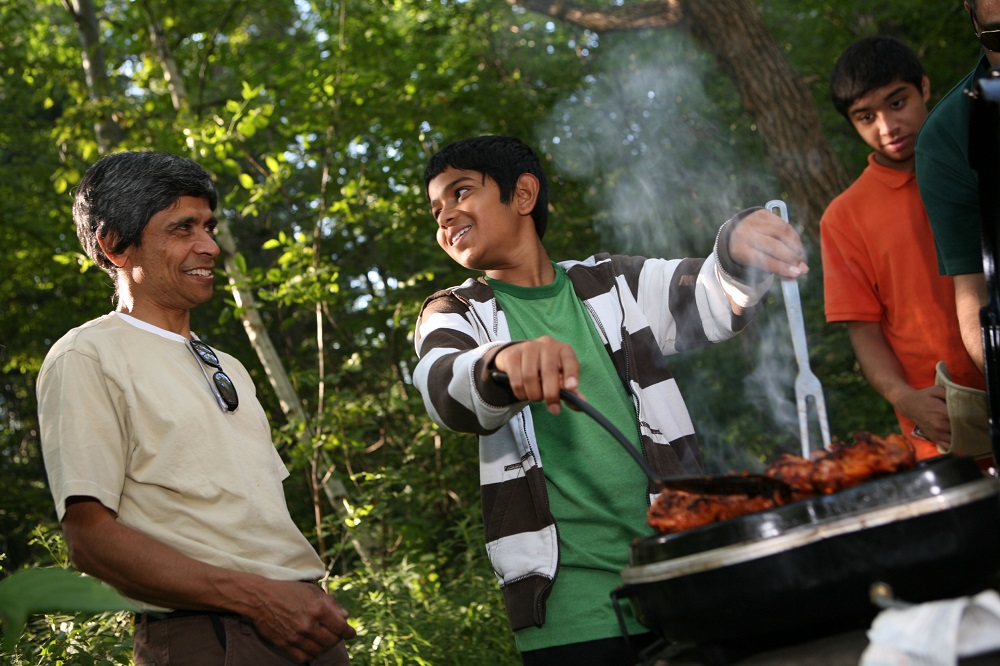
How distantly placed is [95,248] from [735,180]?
8.77 m

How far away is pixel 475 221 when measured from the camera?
252cm

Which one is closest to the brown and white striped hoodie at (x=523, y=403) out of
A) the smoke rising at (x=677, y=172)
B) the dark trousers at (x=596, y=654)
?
the dark trousers at (x=596, y=654)

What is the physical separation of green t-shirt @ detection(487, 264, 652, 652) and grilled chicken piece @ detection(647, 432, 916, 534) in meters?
0.56

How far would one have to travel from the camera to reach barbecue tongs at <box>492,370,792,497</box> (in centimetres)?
142

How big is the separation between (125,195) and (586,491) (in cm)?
148

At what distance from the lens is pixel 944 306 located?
9.48 feet

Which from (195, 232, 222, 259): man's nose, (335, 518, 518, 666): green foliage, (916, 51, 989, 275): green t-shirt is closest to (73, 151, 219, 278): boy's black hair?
(195, 232, 222, 259): man's nose

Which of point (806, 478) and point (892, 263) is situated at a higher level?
point (892, 263)

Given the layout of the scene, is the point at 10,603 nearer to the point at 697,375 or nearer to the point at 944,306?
the point at 944,306

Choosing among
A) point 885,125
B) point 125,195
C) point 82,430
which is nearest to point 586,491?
point 82,430

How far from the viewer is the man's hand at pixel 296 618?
84.0 inches

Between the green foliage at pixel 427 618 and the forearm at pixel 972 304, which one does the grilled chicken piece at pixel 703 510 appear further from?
the green foliage at pixel 427 618

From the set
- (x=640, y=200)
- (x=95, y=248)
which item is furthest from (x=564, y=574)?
(x=640, y=200)

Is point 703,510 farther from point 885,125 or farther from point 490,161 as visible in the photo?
point 885,125
